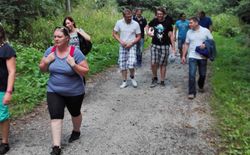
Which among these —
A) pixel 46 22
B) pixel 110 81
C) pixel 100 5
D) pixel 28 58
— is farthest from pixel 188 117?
pixel 100 5

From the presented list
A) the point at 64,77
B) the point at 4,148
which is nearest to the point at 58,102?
the point at 64,77

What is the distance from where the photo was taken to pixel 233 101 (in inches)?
361

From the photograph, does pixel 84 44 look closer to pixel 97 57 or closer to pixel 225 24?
pixel 97 57

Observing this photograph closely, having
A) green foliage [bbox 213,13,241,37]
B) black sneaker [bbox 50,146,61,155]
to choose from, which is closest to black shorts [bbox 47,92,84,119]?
black sneaker [bbox 50,146,61,155]

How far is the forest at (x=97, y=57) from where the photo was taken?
7.80m

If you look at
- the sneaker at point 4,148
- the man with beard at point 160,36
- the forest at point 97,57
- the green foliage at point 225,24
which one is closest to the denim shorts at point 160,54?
the man with beard at point 160,36

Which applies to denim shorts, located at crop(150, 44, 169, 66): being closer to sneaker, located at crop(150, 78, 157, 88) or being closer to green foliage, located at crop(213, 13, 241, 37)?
sneaker, located at crop(150, 78, 157, 88)

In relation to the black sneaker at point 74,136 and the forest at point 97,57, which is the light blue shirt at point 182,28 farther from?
the black sneaker at point 74,136

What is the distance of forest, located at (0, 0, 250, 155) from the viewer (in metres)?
7.80

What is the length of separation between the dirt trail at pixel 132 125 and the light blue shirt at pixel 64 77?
0.94 meters

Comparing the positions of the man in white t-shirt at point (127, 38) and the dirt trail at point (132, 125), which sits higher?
the man in white t-shirt at point (127, 38)

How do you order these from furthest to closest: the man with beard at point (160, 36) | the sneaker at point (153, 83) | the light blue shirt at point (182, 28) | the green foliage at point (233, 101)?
the light blue shirt at point (182, 28) → the sneaker at point (153, 83) → the man with beard at point (160, 36) → the green foliage at point (233, 101)

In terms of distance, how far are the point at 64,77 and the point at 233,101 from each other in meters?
4.79

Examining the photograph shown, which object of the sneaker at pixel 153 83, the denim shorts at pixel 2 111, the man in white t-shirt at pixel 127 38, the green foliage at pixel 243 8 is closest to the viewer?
the denim shorts at pixel 2 111
